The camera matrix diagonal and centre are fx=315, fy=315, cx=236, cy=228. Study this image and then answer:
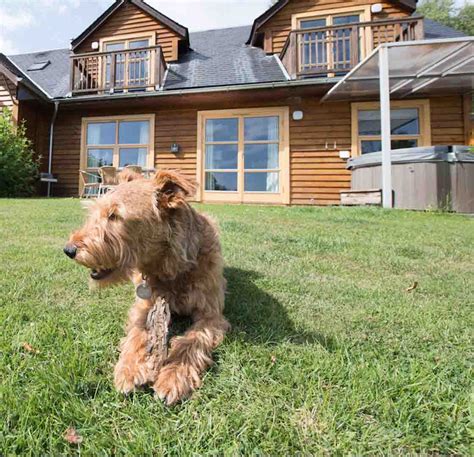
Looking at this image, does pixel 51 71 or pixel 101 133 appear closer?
pixel 101 133

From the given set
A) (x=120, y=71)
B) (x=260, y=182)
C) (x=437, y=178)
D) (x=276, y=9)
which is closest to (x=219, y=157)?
(x=260, y=182)

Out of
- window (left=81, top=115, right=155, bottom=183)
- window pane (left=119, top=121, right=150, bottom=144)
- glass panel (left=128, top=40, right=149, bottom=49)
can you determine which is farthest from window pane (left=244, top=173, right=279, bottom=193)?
glass panel (left=128, top=40, right=149, bottom=49)

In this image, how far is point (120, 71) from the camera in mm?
10484

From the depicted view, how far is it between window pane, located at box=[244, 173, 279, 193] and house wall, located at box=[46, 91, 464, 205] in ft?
1.96

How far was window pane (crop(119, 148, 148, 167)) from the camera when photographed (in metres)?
10.4

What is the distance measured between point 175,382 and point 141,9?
13365 mm

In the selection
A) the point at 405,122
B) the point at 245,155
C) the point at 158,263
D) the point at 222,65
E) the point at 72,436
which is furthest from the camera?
the point at 222,65

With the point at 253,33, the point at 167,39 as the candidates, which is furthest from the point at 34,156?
the point at 253,33

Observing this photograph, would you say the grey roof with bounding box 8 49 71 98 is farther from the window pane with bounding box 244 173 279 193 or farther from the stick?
the stick

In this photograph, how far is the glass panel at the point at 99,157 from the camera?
10648 millimetres

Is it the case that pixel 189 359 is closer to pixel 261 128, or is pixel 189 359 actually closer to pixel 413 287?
pixel 413 287

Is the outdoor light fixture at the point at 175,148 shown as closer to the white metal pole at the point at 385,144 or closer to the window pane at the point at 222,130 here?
the window pane at the point at 222,130

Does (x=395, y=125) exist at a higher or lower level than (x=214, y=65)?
lower

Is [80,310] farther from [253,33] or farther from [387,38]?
[253,33]
